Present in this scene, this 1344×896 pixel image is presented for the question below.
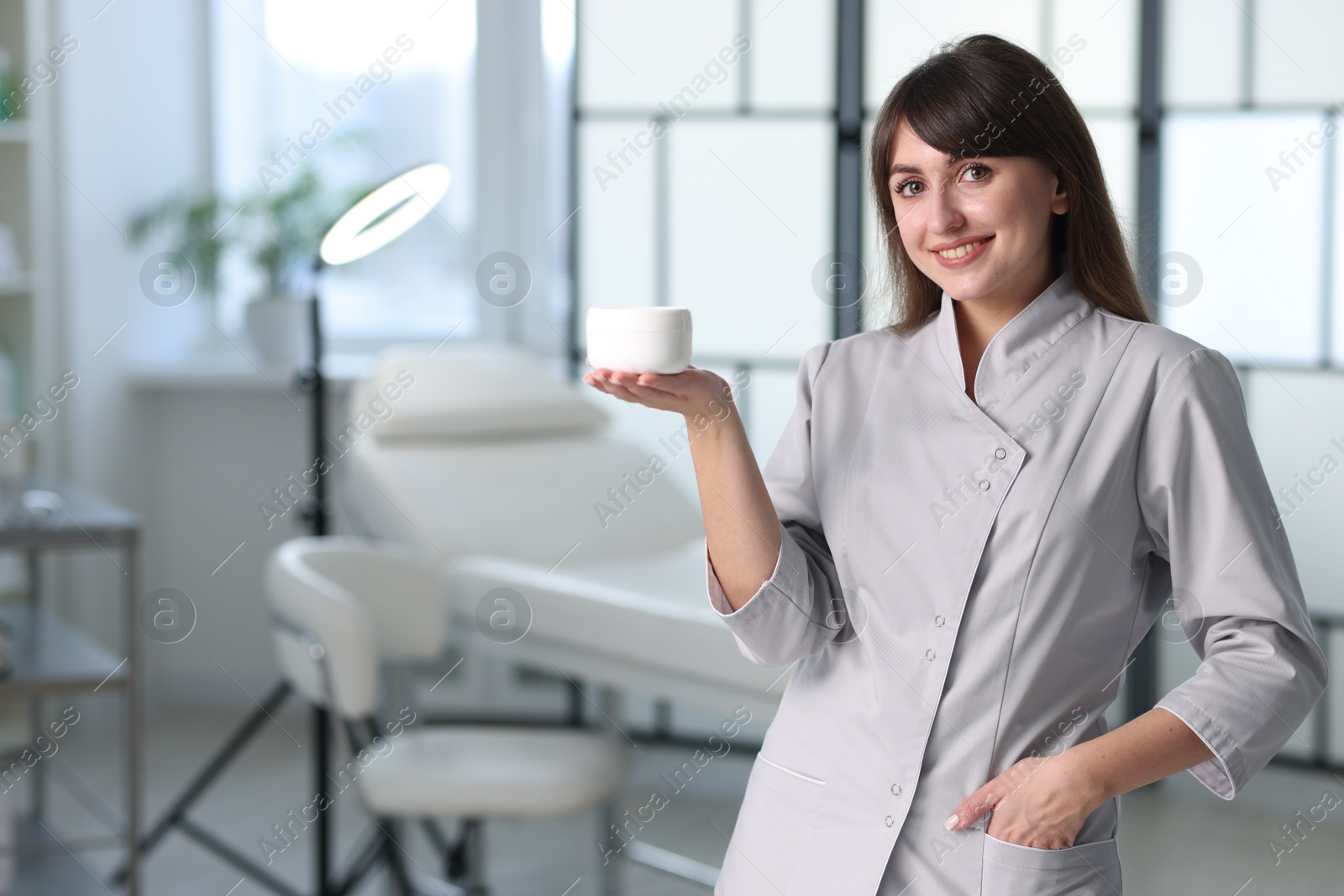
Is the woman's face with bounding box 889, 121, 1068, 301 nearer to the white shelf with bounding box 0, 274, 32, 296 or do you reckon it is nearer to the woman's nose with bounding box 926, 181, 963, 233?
the woman's nose with bounding box 926, 181, 963, 233

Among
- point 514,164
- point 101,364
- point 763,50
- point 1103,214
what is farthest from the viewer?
point 514,164

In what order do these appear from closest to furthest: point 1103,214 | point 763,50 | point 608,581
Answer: point 1103,214, point 608,581, point 763,50

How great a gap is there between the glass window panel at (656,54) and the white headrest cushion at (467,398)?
643 mm

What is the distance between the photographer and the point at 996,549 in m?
0.90

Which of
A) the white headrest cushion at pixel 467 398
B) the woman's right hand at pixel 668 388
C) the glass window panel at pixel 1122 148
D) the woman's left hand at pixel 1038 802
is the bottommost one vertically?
the woman's left hand at pixel 1038 802

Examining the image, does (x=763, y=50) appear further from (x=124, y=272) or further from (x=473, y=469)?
(x=124, y=272)

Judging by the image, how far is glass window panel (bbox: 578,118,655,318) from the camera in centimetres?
272

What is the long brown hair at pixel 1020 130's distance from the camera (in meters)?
0.90

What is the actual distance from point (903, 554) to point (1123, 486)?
0.17 m

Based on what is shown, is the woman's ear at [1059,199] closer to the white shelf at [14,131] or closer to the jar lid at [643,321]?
the jar lid at [643,321]

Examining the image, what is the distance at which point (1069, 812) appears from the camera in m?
0.85

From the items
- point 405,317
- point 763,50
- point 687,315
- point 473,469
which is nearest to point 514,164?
point 405,317

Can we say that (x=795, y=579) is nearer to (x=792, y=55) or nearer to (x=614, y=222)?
(x=792, y=55)

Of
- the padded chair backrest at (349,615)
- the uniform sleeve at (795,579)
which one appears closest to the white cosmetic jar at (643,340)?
the uniform sleeve at (795,579)
